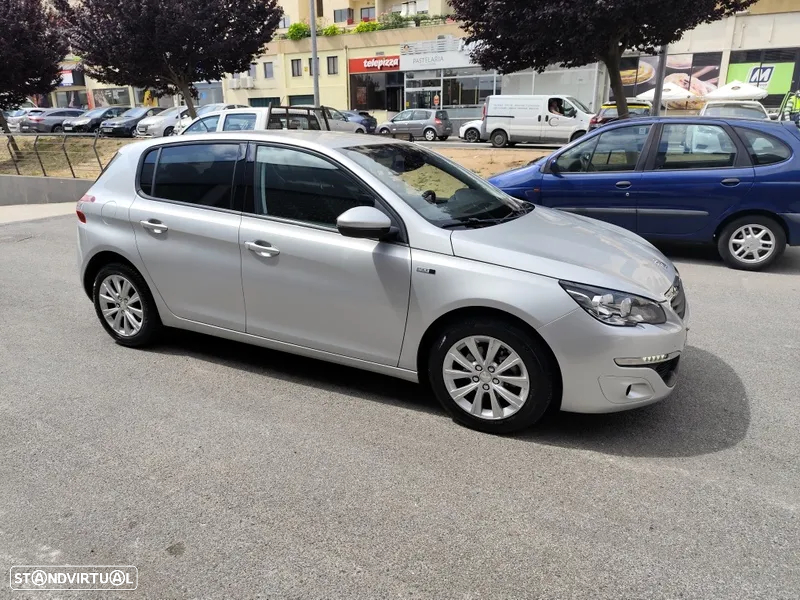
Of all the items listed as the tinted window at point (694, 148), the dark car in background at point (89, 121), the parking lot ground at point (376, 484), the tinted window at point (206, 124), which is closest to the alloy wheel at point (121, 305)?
the parking lot ground at point (376, 484)

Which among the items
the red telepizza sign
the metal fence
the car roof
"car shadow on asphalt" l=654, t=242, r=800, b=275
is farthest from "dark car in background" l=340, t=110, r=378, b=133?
the car roof

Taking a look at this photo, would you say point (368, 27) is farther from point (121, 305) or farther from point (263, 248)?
point (263, 248)

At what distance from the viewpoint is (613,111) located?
21.9 metres

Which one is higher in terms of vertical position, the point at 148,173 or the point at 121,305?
the point at 148,173

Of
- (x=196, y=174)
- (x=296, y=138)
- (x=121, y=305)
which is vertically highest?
(x=296, y=138)

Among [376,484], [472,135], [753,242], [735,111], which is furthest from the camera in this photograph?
[472,135]

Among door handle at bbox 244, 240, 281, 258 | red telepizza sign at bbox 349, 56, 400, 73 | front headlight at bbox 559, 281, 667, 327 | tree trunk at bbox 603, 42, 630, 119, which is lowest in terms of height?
front headlight at bbox 559, 281, 667, 327

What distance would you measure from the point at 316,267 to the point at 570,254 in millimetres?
1496

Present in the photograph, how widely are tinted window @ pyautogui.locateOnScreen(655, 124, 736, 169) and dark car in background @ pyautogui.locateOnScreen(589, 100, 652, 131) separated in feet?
38.8

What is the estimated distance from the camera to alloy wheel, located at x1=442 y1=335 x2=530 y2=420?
338 centimetres

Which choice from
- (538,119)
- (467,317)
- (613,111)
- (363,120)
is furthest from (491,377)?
(363,120)

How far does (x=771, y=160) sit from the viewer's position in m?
6.81

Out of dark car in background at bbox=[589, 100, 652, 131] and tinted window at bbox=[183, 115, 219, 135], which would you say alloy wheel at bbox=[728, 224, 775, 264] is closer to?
tinted window at bbox=[183, 115, 219, 135]

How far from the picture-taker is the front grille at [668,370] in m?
3.35
